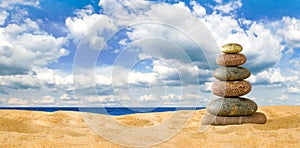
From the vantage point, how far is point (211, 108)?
1013cm

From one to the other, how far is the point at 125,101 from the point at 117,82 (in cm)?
48

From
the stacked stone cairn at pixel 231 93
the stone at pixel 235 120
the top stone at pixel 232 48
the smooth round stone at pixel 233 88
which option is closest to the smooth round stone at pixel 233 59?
the stacked stone cairn at pixel 231 93

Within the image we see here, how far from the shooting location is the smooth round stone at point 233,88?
995 centimetres

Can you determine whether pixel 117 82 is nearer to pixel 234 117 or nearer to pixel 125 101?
pixel 125 101

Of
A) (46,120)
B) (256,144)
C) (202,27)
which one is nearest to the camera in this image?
(256,144)

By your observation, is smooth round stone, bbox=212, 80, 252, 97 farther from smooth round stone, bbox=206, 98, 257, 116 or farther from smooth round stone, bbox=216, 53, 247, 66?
smooth round stone, bbox=216, 53, 247, 66

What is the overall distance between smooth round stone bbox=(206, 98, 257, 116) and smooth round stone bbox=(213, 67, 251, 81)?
2.43ft

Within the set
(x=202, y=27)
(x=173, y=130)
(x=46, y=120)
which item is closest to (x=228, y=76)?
(x=173, y=130)

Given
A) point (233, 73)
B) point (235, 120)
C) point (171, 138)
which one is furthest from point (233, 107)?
point (171, 138)

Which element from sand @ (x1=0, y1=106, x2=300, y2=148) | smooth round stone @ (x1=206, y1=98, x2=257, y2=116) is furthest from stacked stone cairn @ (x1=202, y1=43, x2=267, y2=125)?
sand @ (x1=0, y1=106, x2=300, y2=148)

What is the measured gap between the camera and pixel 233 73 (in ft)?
32.9

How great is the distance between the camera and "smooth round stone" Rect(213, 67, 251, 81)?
1003cm

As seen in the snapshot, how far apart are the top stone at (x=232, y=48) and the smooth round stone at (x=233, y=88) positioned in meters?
1.08

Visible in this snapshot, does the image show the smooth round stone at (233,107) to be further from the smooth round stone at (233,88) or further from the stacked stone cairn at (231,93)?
the smooth round stone at (233,88)
